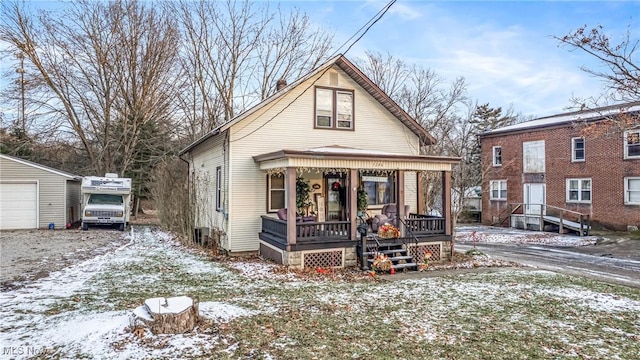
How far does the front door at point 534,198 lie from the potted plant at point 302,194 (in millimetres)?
16904

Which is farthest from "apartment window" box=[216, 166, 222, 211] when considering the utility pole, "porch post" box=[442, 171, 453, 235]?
the utility pole

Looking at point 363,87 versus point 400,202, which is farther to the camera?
point 363,87

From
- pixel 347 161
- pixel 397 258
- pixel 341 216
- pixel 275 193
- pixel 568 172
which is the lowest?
pixel 397 258

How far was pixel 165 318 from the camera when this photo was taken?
17.9 feet

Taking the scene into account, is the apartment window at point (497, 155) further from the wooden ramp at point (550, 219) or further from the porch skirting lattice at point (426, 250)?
the porch skirting lattice at point (426, 250)

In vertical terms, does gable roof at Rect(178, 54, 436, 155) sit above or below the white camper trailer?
above

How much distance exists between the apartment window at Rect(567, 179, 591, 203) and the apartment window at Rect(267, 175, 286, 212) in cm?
1803

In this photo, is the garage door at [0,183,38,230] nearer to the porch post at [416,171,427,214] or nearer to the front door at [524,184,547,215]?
the porch post at [416,171,427,214]

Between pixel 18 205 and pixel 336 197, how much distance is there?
15350 mm

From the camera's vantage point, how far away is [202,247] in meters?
14.4

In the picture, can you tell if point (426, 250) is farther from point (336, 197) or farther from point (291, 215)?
point (291, 215)

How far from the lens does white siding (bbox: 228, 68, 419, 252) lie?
12484 mm

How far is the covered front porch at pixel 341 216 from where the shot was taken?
1056cm

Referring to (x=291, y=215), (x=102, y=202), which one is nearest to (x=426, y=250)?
(x=291, y=215)
